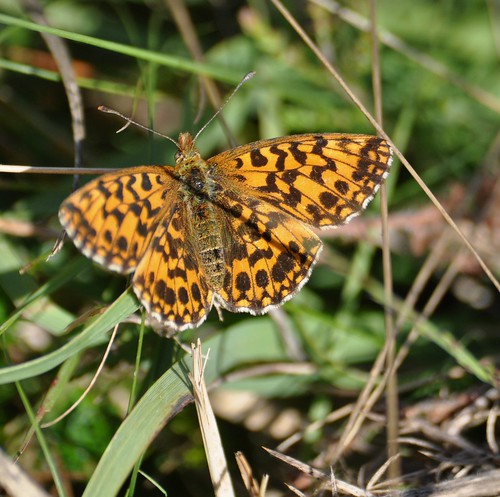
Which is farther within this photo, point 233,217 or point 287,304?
point 287,304

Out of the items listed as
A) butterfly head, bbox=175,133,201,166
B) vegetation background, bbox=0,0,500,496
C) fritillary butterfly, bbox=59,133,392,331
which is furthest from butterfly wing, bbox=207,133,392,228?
vegetation background, bbox=0,0,500,496

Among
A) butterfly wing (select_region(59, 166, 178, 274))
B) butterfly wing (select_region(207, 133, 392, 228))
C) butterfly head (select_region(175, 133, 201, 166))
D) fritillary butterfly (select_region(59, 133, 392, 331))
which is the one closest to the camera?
butterfly wing (select_region(59, 166, 178, 274))

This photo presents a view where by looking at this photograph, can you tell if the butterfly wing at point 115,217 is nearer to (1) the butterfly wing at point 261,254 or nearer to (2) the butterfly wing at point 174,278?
(2) the butterfly wing at point 174,278

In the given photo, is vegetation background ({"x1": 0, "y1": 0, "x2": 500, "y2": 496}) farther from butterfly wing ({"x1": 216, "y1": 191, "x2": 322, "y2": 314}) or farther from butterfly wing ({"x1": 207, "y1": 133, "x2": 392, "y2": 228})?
butterfly wing ({"x1": 207, "y1": 133, "x2": 392, "y2": 228})

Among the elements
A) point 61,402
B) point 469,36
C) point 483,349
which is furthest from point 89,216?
point 469,36

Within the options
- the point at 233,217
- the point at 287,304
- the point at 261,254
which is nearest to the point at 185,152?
the point at 233,217

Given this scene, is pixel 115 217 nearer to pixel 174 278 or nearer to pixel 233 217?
pixel 174 278

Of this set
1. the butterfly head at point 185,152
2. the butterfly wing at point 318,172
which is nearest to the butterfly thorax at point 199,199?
the butterfly head at point 185,152
